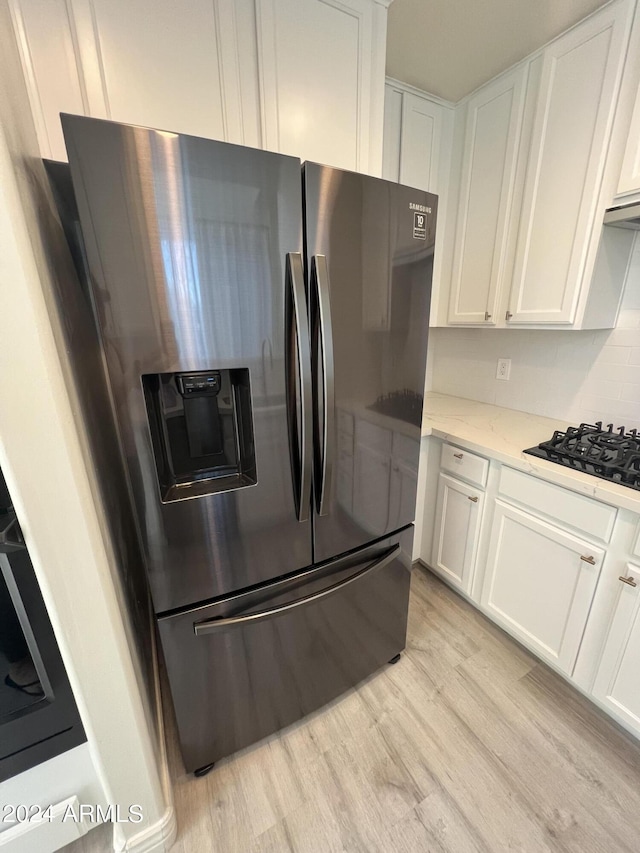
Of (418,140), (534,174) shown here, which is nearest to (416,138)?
(418,140)

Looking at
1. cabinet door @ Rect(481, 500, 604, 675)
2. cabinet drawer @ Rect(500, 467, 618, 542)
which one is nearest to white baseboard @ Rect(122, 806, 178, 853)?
cabinet door @ Rect(481, 500, 604, 675)

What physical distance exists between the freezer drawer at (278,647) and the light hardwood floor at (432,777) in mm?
120

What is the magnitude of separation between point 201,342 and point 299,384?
0.27 m

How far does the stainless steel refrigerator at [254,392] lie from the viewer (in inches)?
29.9

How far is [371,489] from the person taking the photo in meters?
1.23

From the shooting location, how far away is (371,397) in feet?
3.71

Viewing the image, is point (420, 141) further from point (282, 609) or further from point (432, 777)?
point (432, 777)

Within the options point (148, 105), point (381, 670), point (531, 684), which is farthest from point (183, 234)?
point (531, 684)

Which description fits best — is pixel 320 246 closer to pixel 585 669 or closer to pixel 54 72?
pixel 54 72

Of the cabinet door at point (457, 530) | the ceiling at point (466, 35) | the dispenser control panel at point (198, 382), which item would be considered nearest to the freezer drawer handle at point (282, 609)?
the cabinet door at point (457, 530)

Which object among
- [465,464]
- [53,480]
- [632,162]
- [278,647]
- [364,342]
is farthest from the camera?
[465,464]

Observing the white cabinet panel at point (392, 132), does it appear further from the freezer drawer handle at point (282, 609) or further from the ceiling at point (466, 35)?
the freezer drawer handle at point (282, 609)

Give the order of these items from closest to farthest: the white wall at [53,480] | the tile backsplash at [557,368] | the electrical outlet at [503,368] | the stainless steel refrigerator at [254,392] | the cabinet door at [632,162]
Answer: the white wall at [53,480]
the stainless steel refrigerator at [254,392]
the cabinet door at [632,162]
the tile backsplash at [557,368]
the electrical outlet at [503,368]

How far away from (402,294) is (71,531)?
1044mm
